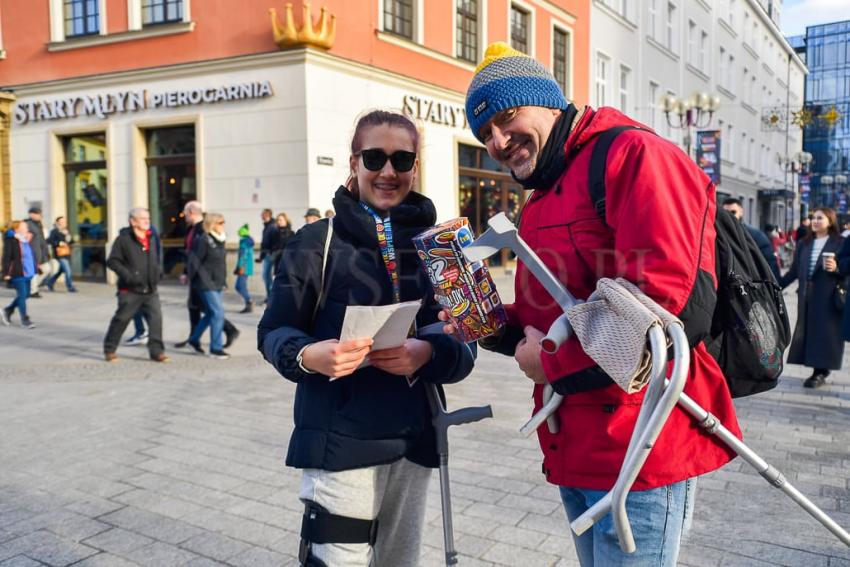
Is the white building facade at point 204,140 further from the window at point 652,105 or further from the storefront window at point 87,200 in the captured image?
the window at point 652,105

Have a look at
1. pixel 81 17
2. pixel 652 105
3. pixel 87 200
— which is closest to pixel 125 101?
pixel 81 17

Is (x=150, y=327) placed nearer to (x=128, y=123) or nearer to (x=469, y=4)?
(x=128, y=123)

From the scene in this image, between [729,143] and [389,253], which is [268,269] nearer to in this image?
[389,253]

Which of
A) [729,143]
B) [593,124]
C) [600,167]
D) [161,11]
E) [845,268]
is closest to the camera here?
[600,167]

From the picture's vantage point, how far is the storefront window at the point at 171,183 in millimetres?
16094

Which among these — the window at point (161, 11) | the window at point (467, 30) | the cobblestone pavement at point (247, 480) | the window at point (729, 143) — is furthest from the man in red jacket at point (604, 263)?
the window at point (729, 143)

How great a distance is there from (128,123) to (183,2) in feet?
9.94

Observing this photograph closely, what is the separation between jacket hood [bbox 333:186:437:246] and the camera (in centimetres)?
218

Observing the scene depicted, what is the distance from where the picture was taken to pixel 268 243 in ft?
44.1

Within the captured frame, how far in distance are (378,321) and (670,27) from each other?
32.4 m

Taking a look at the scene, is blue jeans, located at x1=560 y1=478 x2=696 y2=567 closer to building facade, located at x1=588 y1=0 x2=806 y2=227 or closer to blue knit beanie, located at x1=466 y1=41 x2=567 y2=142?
blue knit beanie, located at x1=466 y1=41 x2=567 y2=142

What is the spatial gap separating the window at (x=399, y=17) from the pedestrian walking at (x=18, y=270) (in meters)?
9.04

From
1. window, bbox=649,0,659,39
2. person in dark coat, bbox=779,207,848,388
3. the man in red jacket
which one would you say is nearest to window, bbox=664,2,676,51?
window, bbox=649,0,659,39

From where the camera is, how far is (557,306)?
1750 mm
